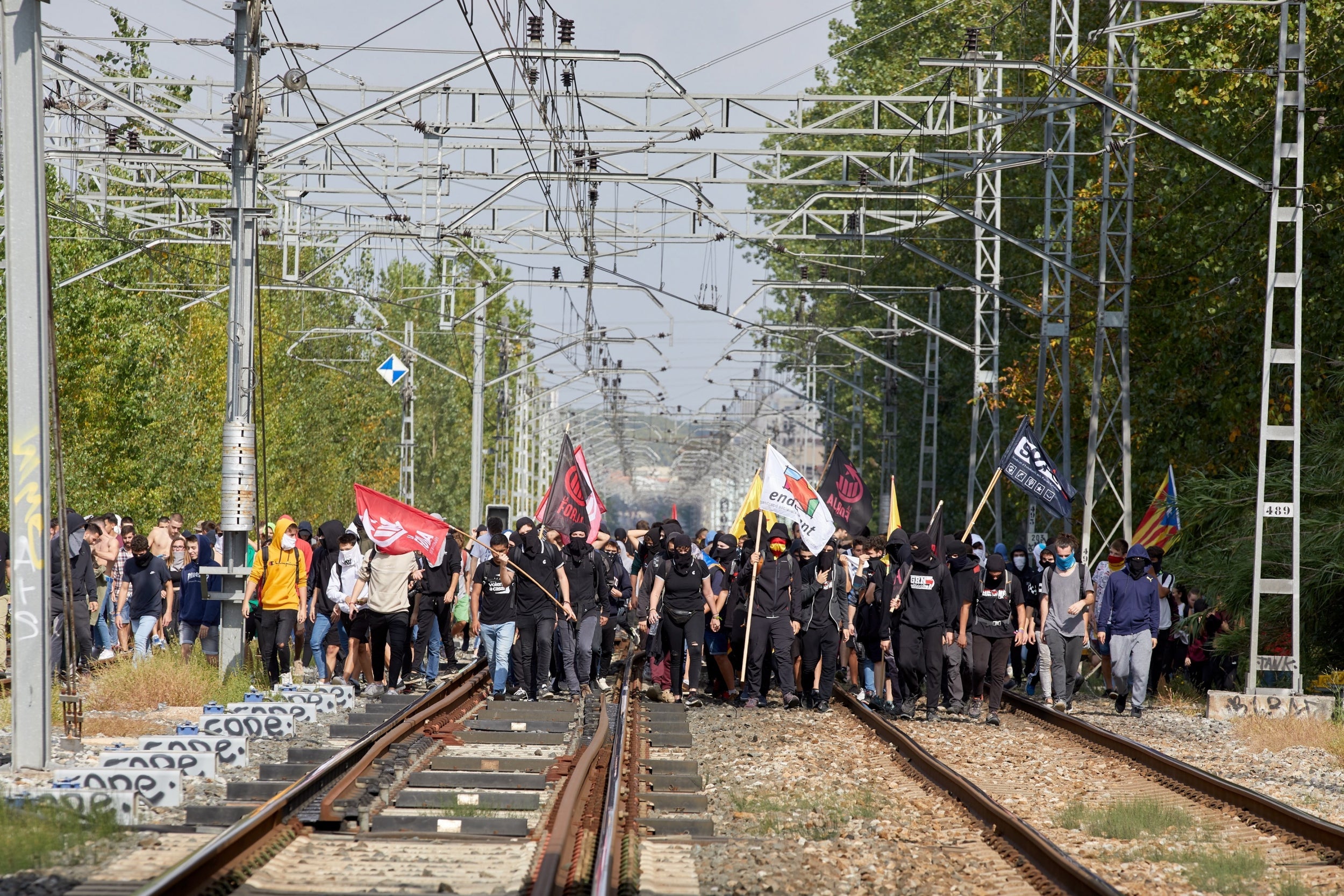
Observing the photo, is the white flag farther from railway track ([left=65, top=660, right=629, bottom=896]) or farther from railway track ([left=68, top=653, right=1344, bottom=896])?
railway track ([left=65, top=660, right=629, bottom=896])

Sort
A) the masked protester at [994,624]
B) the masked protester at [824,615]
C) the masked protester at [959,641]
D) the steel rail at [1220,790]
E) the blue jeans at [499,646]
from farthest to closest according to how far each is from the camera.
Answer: the masked protester at [824,615] → the blue jeans at [499,646] → the masked protester at [959,641] → the masked protester at [994,624] → the steel rail at [1220,790]

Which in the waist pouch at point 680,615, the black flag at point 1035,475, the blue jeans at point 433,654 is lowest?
the blue jeans at point 433,654

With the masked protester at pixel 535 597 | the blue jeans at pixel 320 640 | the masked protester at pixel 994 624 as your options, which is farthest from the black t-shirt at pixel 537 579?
the masked protester at pixel 994 624

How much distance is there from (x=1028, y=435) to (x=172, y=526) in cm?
1162

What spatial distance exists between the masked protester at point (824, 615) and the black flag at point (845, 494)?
5504 millimetres

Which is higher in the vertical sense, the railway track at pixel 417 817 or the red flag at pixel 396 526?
the red flag at pixel 396 526

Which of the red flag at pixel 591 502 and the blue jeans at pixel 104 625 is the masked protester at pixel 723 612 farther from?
the blue jeans at pixel 104 625

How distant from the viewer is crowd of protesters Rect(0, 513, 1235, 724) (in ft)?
58.4

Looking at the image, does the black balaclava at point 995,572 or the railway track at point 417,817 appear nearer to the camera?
the railway track at point 417,817

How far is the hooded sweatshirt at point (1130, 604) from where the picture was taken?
730 inches

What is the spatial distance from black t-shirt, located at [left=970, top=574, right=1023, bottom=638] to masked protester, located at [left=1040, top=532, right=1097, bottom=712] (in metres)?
0.97

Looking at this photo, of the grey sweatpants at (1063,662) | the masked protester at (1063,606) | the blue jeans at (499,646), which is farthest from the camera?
the grey sweatpants at (1063,662)

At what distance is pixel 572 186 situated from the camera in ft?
101

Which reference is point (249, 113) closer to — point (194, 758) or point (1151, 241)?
point (194, 758)
